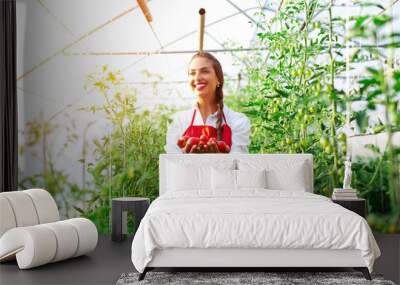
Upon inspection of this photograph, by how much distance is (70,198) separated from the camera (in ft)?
21.2

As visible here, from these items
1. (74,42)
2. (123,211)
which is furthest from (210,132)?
(74,42)

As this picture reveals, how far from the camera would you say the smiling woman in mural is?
6230 mm

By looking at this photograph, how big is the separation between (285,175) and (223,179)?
656 millimetres

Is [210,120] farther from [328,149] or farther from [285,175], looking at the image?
[328,149]

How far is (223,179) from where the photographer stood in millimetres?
5340

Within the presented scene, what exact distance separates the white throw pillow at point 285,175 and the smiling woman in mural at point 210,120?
61 cm

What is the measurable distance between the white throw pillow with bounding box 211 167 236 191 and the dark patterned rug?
143 cm

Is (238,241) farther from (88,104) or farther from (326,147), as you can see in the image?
(88,104)

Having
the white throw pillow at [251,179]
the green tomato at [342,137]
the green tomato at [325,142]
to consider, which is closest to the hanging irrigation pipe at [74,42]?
the white throw pillow at [251,179]

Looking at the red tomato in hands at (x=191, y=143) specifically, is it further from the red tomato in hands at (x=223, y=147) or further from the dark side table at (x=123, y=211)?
the dark side table at (x=123, y=211)

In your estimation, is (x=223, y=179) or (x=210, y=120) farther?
(x=210, y=120)

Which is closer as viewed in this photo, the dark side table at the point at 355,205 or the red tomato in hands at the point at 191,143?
the dark side table at the point at 355,205

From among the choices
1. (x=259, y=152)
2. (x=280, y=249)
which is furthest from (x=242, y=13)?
(x=280, y=249)

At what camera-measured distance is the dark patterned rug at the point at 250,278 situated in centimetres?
370
